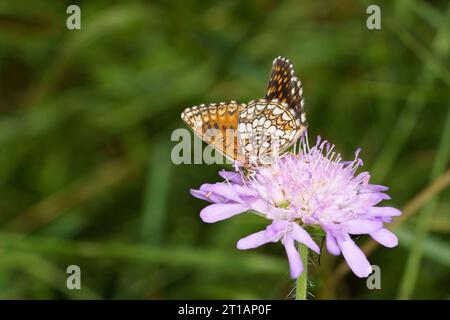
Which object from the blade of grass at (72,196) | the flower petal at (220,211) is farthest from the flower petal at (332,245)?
the blade of grass at (72,196)

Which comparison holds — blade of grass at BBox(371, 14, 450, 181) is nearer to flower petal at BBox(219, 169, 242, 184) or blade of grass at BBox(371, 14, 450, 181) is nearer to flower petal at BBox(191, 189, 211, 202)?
flower petal at BBox(219, 169, 242, 184)

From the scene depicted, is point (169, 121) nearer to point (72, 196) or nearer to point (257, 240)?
point (72, 196)

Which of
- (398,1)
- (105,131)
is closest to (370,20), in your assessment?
(398,1)

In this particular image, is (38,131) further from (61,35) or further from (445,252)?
(445,252)

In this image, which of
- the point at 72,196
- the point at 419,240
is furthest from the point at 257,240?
the point at 72,196

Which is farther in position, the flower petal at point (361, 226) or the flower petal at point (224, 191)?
the flower petal at point (224, 191)

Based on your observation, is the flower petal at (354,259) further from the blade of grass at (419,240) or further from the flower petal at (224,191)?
the blade of grass at (419,240)

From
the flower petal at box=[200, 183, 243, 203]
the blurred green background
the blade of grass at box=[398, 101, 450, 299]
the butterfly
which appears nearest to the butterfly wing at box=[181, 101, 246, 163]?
the butterfly
